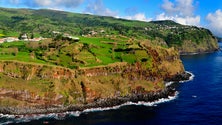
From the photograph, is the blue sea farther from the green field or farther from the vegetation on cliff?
the green field

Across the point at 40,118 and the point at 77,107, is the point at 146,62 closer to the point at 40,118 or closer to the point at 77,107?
the point at 77,107

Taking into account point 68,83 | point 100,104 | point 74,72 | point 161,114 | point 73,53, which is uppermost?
point 73,53

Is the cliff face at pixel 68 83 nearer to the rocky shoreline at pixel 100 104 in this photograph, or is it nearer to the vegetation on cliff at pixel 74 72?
the vegetation on cliff at pixel 74 72

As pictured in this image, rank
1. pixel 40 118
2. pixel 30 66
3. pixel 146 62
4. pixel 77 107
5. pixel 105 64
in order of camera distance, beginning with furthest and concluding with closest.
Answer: pixel 146 62, pixel 105 64, pixel 30 66, pixel 77 107, pixel 40 118

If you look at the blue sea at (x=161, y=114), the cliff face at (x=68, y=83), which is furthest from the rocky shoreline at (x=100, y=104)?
the blue sea at (x=161, y=114)

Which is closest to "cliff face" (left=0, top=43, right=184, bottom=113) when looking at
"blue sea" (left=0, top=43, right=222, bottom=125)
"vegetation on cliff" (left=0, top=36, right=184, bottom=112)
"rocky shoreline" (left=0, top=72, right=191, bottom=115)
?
"vegetation on cliff" (left=0, top=36, right=184, bottom=112)

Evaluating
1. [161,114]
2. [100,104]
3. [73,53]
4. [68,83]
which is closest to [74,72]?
[68,83]

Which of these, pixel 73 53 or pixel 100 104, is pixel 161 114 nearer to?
pixel 100 104

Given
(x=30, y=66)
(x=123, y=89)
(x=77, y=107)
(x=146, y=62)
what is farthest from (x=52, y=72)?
(x=146, y=62)
